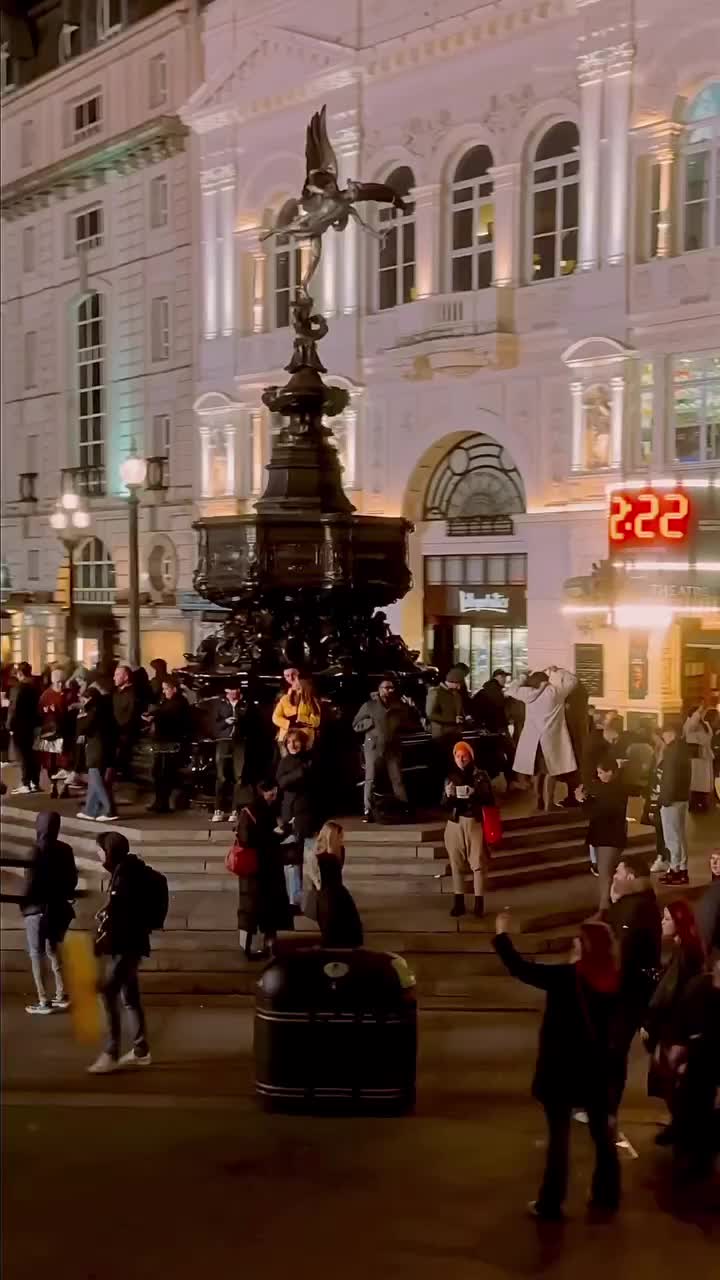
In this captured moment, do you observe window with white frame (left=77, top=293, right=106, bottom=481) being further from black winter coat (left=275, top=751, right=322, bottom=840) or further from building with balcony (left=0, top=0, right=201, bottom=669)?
black winter coat (left=275, top=751, right=322, bottom=840)

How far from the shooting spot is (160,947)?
7.62 metres

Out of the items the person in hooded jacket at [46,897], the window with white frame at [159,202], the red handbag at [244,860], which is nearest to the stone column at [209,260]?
the window with white frame at [159,202]

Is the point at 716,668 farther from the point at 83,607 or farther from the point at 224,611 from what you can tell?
the point at 83,607

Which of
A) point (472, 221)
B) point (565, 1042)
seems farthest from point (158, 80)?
point (565, 1042)

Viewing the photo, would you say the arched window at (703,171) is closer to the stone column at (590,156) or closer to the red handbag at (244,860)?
the stone column at (590,156)

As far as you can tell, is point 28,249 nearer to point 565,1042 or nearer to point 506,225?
point 506,225

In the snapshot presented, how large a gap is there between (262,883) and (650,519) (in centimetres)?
311

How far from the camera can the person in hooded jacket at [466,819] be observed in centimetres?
765

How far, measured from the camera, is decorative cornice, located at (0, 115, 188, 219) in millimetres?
11648

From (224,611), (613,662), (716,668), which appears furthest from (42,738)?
(716,668)

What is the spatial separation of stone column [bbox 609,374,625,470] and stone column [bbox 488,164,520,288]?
2.35 metres

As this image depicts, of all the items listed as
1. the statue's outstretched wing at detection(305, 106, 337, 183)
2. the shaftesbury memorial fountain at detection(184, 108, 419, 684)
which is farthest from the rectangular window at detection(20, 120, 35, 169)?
the statue's outstretched wing at detection(305, 106, 337, 183)

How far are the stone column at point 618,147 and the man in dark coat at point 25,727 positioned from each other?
618 cm

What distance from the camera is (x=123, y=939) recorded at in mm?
6230
